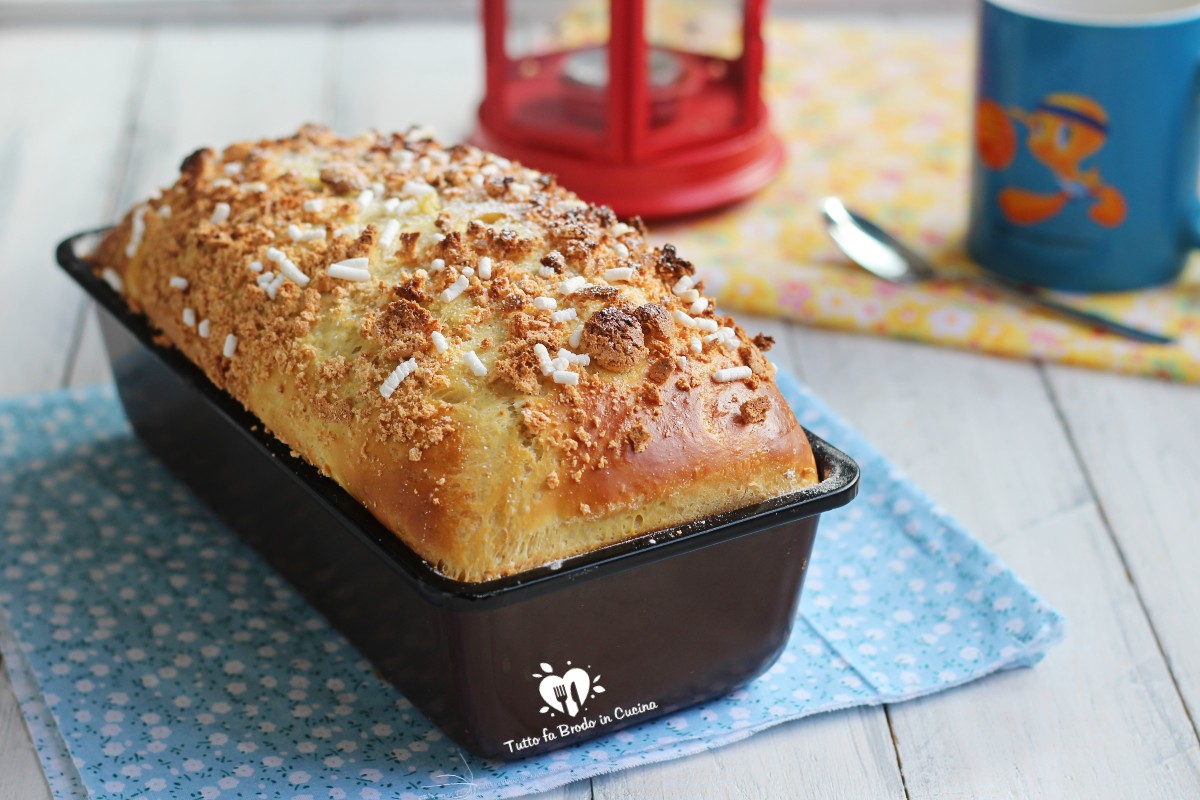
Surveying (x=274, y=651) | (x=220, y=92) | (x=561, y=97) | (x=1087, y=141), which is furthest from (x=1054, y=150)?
(x=220, y=92)

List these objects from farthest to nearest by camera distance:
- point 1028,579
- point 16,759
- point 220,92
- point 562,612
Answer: point 220,92 < point 1028,579 < point 16,759 < point 562,612

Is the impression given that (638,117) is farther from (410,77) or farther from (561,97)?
(410,77)

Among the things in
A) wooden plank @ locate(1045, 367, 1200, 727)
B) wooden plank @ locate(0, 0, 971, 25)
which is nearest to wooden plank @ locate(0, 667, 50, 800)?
wooden plank @ locate(1045, 367, 1200, 727)

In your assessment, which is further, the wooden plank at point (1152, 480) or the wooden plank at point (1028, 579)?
the wooden plank at point (1152, 480)

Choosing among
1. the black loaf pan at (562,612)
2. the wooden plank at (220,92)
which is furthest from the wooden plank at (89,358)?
the black loaf pan at (562,612)

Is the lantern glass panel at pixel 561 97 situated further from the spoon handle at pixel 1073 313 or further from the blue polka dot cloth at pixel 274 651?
the blue polka dot cloth at pixel 274 651

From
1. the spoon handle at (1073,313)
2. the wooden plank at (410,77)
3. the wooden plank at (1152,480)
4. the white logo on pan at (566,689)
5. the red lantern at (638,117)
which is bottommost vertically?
the wooden plank at (1152,480)

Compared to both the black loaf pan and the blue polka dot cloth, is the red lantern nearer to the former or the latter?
the blue polka dot cloth
